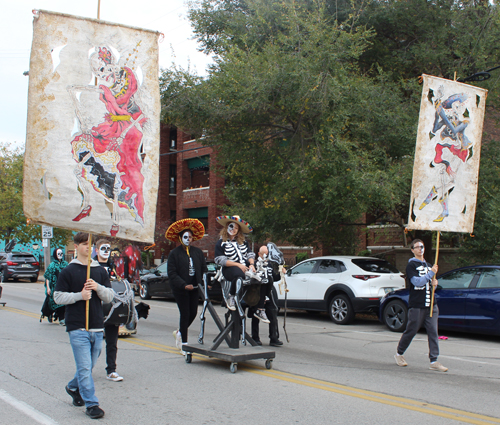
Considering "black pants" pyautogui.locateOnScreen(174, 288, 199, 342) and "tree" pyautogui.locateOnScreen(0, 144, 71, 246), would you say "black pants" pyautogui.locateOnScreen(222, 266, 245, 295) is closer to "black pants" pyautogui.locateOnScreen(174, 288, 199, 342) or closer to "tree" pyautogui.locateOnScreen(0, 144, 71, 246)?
"black pants" pyautogui.locateOnScreen(174, 288, 199, 342)

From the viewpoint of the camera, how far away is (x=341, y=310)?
13.2 metres

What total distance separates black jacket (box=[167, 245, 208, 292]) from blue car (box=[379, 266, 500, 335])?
5004 mm

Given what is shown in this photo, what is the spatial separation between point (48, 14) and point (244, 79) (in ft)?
27.7

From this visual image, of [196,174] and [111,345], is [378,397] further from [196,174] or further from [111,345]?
[196,174]

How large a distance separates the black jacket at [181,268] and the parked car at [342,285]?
5.83 meters

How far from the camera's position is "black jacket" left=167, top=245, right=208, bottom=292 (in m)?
7.91

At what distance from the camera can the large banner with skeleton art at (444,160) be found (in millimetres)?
8920

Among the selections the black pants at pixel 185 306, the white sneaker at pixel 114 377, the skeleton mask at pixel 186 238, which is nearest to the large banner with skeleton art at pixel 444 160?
the skeleton mask at pixel 186 238

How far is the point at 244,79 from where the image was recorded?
532 inches

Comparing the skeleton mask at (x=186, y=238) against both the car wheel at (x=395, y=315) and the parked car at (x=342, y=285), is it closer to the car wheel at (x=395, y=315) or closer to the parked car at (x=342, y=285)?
the car wheel at (x=395, y=315)

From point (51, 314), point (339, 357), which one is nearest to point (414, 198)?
point (339, 357)

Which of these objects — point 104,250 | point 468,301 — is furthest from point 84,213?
point 468,301

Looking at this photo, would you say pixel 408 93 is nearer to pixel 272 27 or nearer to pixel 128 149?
pixel 272 27

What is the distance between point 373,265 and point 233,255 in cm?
674
